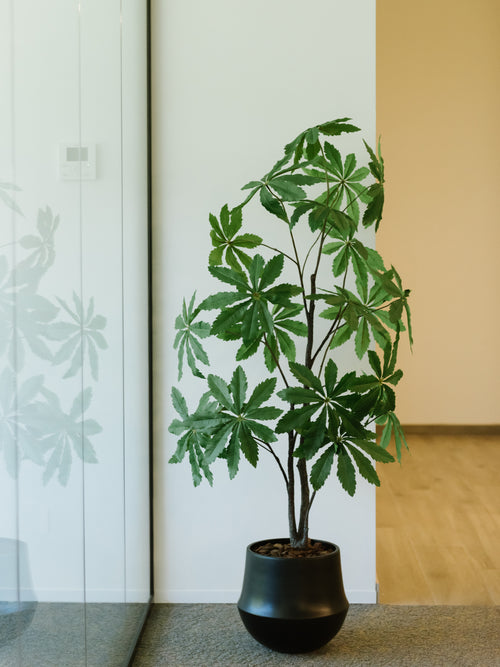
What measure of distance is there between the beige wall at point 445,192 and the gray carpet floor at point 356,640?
3189 mm

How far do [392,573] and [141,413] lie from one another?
1054 mm

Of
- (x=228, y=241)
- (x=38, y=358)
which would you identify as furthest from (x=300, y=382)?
(x=38, y=358)

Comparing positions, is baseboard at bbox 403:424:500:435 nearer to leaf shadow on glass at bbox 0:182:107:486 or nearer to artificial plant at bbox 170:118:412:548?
artificial plant at bbox 170:118:412:548

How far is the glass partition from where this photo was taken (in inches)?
42.4

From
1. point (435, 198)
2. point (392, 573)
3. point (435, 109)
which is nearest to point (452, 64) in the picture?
point (435, 109)

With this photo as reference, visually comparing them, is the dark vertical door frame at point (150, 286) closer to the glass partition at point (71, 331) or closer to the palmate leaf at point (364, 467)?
the glass partition at point (71, 331)

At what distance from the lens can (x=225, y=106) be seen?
2.40 m

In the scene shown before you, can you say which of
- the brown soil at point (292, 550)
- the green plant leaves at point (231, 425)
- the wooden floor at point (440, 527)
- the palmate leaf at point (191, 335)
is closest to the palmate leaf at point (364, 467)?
the green plant leaves at point (231, 425)

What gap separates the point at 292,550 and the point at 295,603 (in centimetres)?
14

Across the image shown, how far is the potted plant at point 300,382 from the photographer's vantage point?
6.02ft

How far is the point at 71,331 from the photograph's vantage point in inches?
56.5

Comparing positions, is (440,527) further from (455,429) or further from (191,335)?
(455,429)

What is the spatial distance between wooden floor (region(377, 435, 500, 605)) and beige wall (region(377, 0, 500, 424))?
588mm

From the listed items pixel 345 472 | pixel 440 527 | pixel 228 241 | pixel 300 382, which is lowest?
pixel 440 527
